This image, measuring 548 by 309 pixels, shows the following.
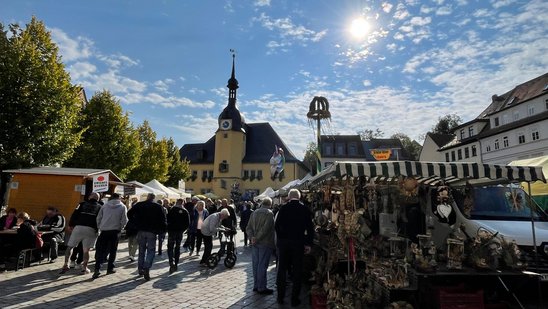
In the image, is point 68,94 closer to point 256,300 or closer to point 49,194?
point 49,194

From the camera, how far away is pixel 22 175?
12.9m

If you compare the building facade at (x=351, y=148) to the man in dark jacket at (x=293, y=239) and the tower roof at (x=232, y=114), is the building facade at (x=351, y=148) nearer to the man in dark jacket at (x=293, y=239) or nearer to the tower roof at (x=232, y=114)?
the tower roof at (x=232, y=114)

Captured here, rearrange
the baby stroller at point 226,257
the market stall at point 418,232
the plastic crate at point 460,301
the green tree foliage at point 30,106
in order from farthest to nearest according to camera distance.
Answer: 1. the green tree foliage at point 30,106
2. the baby stroller at point 226,257
3. the market stall at point 418,232
4. the plastic crate at point 460,301

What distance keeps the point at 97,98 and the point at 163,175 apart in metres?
12.7

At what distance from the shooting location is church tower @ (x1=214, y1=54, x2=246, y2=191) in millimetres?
58156

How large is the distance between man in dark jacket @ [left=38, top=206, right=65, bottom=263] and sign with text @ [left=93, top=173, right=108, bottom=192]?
77.2 inches

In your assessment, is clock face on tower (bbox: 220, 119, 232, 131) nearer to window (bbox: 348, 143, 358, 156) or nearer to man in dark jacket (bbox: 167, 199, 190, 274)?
window (bbox: 348, 143, 358, 156)

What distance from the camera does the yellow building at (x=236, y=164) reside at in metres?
58.2

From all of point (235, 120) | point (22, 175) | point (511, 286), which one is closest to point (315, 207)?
point (511, 286)

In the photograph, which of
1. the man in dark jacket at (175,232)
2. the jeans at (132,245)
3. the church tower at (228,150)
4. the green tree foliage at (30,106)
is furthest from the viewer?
the church tower at (228,150)

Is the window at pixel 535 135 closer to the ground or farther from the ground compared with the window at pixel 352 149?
closer to the ground

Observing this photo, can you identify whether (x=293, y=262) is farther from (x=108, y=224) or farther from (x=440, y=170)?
(x=108, y=224)

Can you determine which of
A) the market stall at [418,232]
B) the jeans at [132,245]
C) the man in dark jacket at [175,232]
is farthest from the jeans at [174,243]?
the market stall at [418,232]

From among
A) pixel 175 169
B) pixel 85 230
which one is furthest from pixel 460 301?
pixel 175 169
